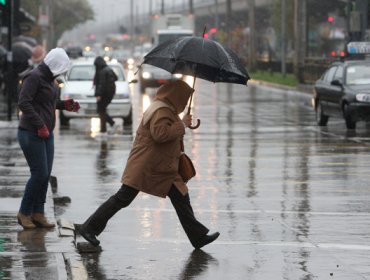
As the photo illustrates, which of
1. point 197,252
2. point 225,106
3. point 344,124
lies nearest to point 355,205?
point 197,252

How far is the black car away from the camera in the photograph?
86.8ft

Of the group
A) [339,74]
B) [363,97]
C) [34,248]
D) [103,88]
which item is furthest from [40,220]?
[339,74]

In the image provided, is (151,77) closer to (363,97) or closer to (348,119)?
(348,119)

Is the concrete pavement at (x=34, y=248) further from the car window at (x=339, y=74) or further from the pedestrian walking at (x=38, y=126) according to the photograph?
the car window at (x=339, y=74)

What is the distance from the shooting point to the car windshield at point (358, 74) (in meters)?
27.5

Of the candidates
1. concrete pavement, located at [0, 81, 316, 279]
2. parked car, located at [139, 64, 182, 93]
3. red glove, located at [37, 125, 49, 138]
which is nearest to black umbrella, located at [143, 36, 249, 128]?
red glove, located at [37, 125, 49, 138]

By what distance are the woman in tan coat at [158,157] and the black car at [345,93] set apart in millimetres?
15837

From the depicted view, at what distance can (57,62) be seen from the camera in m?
11.8

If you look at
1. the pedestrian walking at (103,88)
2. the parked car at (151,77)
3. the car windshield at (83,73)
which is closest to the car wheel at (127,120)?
the car windshield at (83,73)

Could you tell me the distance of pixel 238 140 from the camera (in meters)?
24.7

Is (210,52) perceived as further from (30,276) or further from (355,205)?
(355,205)

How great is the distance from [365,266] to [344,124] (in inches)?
763

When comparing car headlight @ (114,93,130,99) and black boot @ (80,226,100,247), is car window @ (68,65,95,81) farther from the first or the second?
black boot @ (80,226,100,247)

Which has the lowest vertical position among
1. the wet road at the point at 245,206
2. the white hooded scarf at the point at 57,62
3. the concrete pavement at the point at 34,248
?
the wet road at the point at 245,206
